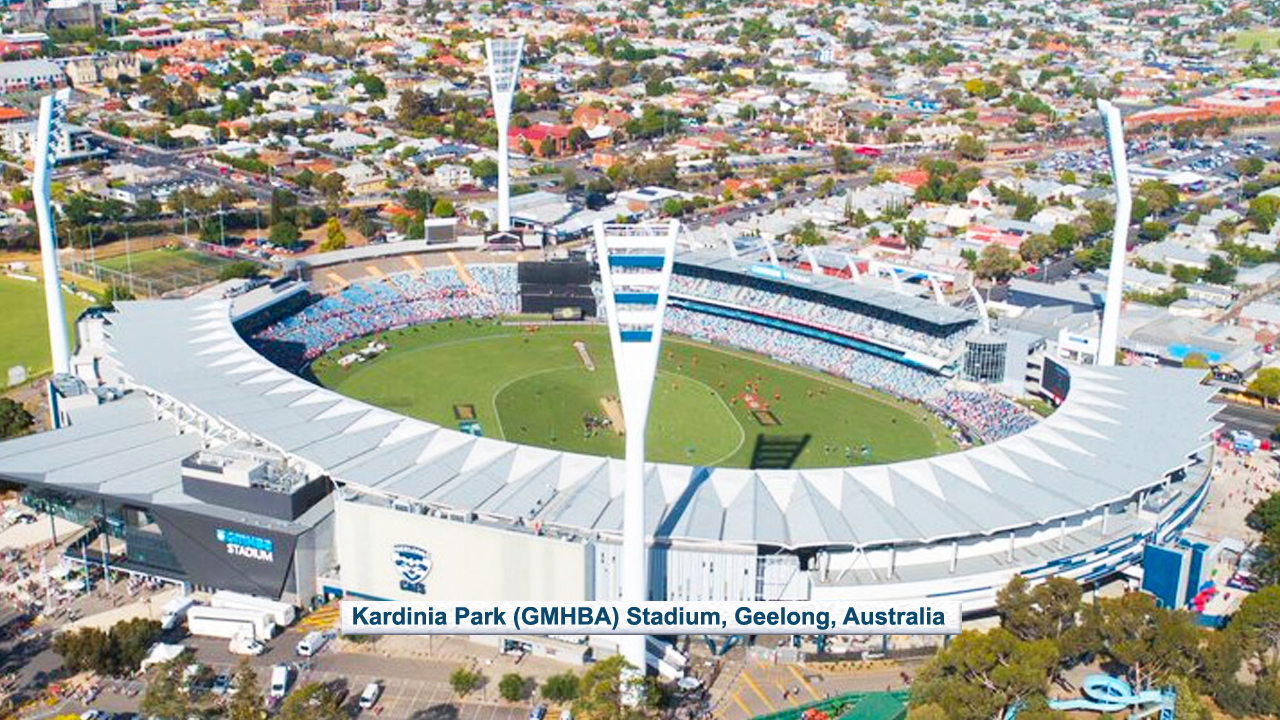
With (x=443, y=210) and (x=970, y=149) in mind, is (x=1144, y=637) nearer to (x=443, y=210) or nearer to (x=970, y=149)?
(x=443, y=210)

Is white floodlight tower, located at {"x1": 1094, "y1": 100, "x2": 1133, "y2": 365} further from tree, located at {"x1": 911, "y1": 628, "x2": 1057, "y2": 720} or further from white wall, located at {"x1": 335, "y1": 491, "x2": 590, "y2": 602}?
white wall, located at {"x1": 335, "y1": 491, "x2": 590, "y2": 602}

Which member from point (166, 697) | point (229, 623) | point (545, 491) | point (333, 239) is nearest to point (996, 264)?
point (333, 239)

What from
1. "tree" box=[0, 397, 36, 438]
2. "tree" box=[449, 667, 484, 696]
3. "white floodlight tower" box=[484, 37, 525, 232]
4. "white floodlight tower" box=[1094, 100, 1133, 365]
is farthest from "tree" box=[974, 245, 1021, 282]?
"tree" box=[0, 397, 36, 438]

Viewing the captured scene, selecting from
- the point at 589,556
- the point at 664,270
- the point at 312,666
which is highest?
the point at 664,270

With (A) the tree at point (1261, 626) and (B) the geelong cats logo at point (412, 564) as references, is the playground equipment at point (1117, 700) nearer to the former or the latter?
(A) the tree at point (1261, 626)

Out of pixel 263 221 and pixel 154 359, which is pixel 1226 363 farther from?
pixel 263 221

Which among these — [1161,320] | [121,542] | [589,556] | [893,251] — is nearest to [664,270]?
[589,556]

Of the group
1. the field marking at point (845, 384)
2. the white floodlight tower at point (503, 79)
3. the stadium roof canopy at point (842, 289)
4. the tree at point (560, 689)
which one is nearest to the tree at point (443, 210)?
the white floodlight tower at point (503, 79)
